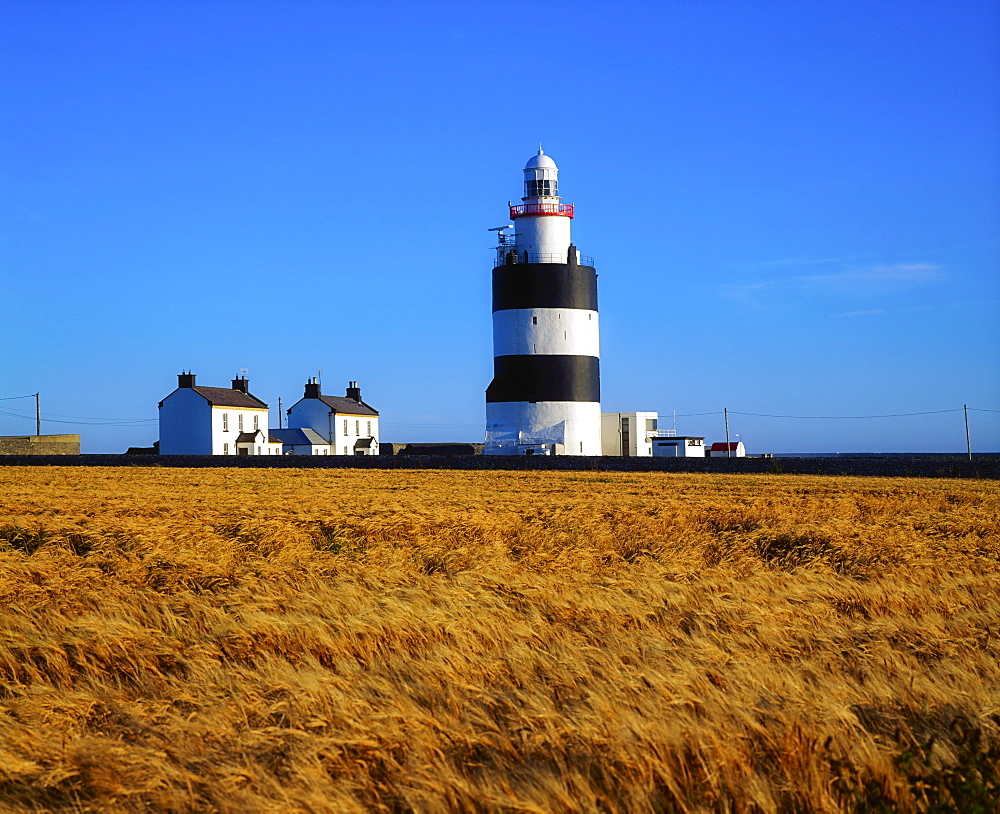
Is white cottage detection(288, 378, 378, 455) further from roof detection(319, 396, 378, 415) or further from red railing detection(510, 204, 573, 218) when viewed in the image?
red railing detection(510, 204, 573, 218)

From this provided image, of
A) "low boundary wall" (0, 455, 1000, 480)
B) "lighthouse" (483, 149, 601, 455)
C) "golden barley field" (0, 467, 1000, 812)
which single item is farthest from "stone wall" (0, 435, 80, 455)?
"golden barley field" (0, 467, 1000, 812)

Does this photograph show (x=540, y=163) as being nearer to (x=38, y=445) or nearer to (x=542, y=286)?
(x=542, y=286)

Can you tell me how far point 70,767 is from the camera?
389 centimetres

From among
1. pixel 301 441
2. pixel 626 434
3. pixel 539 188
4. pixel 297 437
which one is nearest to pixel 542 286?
pixel 539 188

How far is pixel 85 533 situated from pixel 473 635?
7511 mm

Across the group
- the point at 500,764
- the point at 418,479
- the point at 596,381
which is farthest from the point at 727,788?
the point at 596,381

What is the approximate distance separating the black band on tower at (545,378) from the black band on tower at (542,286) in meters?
2.33

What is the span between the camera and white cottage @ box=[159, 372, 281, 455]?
5738 cm

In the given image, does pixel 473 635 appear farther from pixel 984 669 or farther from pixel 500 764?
pixel 984 669

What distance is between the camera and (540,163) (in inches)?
1756

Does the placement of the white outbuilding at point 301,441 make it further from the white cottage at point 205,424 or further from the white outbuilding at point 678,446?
the white outbuilding at point 678,446

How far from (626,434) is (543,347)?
9960 millimetres

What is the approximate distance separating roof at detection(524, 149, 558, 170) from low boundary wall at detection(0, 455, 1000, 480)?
13.8 meters

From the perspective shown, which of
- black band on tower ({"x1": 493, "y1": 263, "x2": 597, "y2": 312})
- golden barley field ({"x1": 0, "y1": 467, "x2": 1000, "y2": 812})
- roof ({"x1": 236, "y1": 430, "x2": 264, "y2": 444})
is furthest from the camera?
roof ({"x1": 236, "y1": 430, "x2": 264, "y2": 444})
